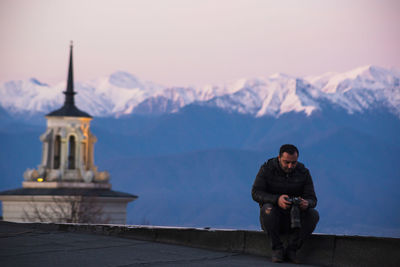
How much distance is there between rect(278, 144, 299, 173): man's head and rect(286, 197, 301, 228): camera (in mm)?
417

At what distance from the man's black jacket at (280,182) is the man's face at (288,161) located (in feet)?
0.43

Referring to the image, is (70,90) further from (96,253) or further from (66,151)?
(96,253)

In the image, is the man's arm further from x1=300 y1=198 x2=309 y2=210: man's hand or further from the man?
x1=300 y1=198 x2=309 y2=210: man's hand

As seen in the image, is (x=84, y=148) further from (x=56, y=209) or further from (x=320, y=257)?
(x=320, y=257)

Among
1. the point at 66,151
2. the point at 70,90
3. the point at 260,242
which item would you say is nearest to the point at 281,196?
the point at 260,242

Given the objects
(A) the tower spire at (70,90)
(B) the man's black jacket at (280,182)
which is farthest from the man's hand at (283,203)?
(A) the tower spire at (70,90)

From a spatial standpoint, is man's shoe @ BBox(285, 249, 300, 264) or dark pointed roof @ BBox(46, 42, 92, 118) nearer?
man's shoe @ BBox(285, 249, 300, 264)

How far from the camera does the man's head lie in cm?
1378

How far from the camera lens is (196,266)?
13656 mm

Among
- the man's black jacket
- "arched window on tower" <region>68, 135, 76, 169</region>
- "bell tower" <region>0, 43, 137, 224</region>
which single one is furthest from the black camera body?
"arched window on tower" <region>68, 135, 76, 169</region>

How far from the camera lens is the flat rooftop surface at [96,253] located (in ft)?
45.1

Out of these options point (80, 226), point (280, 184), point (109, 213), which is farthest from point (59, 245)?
point (109, 213)

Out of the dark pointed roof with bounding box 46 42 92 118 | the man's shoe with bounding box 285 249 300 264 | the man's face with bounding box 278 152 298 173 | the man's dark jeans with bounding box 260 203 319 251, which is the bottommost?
the man's shoe with bounding box 285 249 300 264

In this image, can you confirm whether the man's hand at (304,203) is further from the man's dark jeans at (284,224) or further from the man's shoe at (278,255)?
the man's shoe at (278,255)
